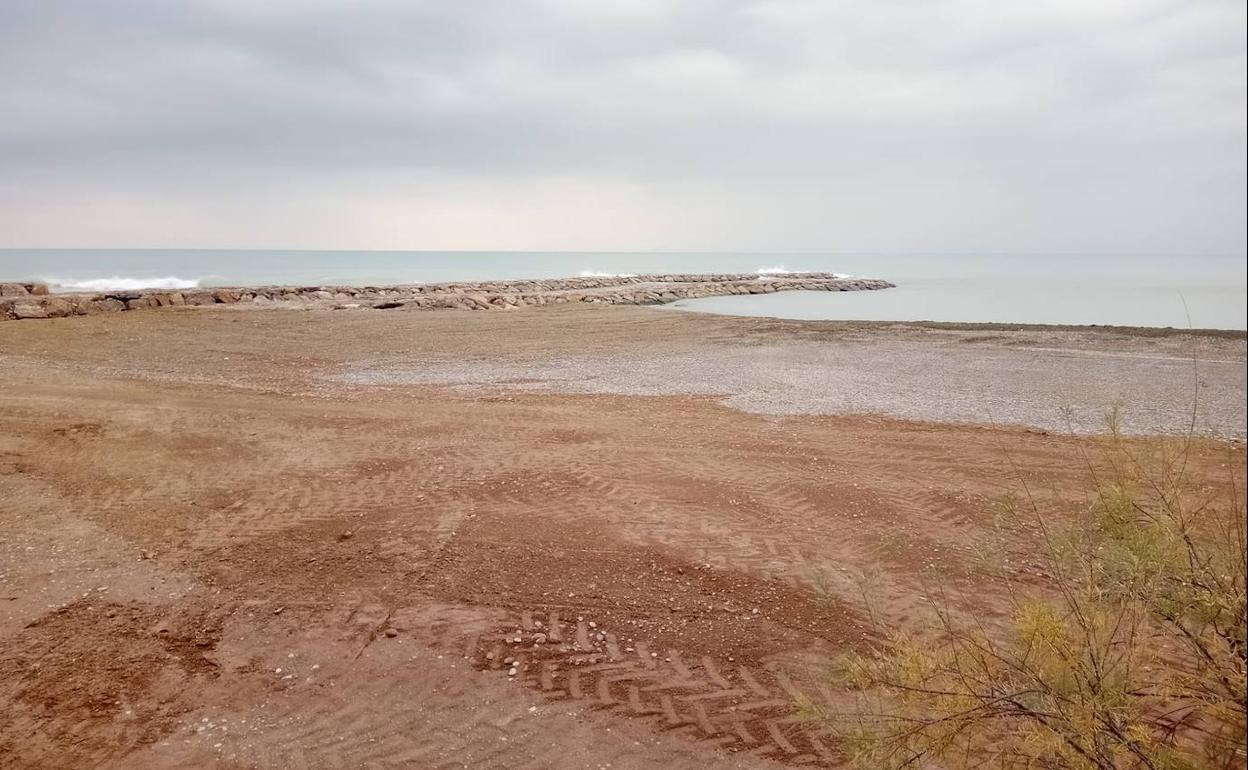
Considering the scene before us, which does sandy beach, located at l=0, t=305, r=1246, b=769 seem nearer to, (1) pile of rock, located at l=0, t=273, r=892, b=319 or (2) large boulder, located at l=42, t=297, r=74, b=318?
(2) large boulder, located at l=42, t=297, r=74, b=318

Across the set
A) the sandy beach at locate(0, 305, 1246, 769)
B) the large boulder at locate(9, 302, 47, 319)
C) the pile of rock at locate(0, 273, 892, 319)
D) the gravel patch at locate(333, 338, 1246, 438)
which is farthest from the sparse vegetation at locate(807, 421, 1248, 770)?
the pile of rock at locate(0, 273, 892, 319)

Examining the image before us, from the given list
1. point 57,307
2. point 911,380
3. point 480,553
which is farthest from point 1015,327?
point 57,307

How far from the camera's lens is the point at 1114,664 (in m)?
3.14

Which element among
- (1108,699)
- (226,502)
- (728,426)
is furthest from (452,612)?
(728,426)

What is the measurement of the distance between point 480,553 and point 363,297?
44.0 metres

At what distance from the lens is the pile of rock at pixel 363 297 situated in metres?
31.8

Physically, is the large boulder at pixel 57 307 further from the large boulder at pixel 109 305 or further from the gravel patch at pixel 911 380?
the gravel patch at pixel 911 380

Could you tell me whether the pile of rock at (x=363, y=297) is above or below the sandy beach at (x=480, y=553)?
above

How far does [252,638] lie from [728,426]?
8.83 meters

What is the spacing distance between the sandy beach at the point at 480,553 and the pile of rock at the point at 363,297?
1801 centimetres

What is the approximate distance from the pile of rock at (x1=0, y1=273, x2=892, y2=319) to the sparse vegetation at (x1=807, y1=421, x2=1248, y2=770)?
35.6 meters

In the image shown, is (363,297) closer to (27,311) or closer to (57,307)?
(57,307)

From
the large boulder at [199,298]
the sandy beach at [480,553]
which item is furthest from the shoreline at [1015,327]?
the large boulder at [199,298]

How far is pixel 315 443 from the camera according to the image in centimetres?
1148
